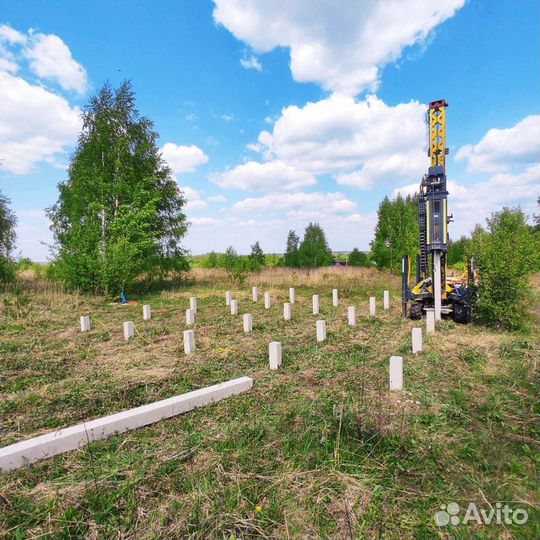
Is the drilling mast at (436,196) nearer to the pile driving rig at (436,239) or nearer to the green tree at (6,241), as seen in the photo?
the pile driving rig at (436,239)

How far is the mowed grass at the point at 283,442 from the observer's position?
91.4 inches

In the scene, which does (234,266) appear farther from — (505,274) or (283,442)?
(283,442)

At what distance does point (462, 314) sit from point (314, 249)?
22610 millimetres

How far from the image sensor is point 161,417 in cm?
382

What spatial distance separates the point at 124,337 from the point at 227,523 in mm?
6708

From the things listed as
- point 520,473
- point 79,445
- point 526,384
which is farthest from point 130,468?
point 526,384

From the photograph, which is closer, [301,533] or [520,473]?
[301,533]

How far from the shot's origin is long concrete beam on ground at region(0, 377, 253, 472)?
9.76ft

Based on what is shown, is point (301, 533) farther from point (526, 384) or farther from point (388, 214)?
point (388, 214)

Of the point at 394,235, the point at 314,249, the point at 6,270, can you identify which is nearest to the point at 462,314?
the point at 394,235

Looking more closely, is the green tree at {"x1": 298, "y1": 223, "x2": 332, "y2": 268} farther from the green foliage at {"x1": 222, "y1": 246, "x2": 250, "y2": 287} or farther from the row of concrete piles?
the row of concrete piles

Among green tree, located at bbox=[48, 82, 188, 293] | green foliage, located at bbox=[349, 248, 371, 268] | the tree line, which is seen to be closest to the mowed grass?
the tree line

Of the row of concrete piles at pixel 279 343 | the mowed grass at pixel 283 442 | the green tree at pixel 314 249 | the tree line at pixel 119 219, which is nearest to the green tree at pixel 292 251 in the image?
the green tree at pixel 314 249

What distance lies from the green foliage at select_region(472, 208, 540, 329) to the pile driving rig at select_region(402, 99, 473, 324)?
596 mm
